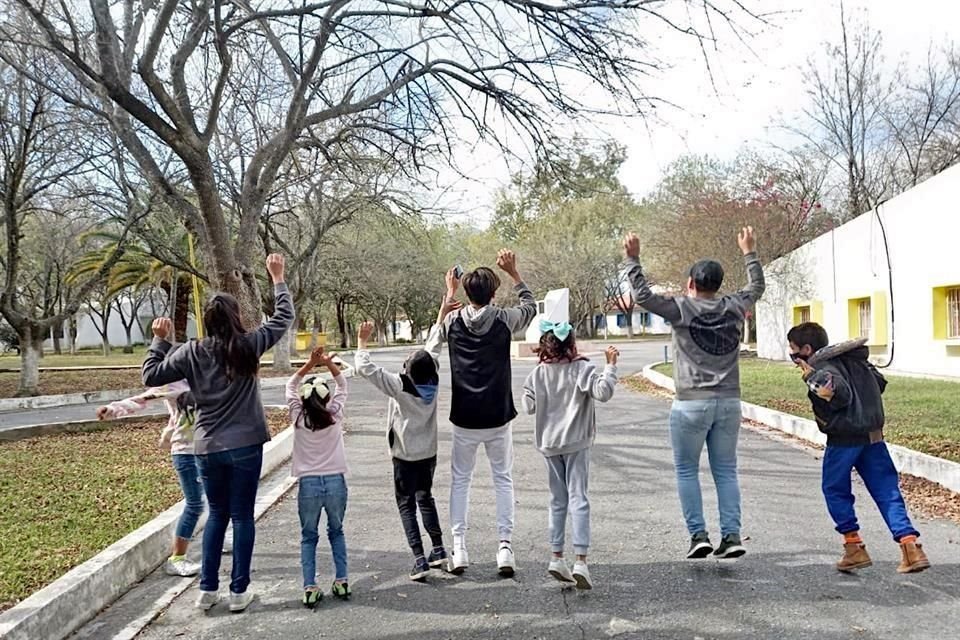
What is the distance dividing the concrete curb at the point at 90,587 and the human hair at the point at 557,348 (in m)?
2.61

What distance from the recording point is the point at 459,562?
4.68m

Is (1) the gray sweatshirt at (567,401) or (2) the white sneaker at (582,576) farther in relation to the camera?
(1) the gray sweatshirt at (567,401)

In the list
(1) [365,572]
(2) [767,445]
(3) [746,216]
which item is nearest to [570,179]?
(2) [767,445]

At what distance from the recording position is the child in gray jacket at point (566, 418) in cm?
450

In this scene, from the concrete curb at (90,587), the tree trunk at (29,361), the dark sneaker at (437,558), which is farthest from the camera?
the tree trunk at (29,361)

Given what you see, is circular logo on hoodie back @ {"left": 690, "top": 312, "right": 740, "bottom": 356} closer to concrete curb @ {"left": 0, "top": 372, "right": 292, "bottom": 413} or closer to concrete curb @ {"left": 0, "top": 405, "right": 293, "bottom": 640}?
concrete curb @ {"left": 0, "top": 405, "right": 293, "bottom": 640}

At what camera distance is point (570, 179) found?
11.1 m

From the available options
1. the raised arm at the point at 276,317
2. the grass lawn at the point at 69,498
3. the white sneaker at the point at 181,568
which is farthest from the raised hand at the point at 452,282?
the grass lawn at the point at 69,498

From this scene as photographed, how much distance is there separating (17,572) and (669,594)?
12.5ft

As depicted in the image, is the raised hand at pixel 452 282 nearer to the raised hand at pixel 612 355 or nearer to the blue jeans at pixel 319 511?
the raised hand at pixel 612 355

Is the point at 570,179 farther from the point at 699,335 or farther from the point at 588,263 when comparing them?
the point at 588,263

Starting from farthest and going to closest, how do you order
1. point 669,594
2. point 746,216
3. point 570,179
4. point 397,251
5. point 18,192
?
point 397,251, point 746,216, point 18,192, point 570,179, point 669,594

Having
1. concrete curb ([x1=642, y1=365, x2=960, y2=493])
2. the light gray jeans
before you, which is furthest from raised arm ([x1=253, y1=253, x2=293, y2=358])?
concrete curb ([x1=642, y1=365, x2=960, y2=493])

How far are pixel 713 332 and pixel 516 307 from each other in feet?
3.96
